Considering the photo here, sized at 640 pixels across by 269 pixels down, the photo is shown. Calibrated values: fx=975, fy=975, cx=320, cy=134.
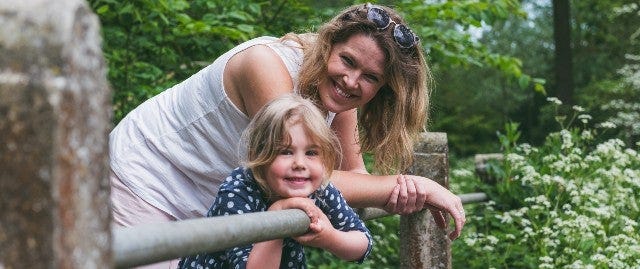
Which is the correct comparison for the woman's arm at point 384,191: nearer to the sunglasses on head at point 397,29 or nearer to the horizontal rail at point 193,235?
the sunglasses on head at point 397,29

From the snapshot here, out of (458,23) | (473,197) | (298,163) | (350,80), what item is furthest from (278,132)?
(458,23)

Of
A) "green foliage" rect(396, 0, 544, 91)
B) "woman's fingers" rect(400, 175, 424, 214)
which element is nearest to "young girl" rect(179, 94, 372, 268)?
"woman's fingers" rect(400, 175, 424, 214)

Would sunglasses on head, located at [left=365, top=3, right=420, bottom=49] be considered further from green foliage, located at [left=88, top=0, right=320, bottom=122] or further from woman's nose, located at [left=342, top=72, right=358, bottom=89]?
green foliage, located at [left=88, top=0, right=320, bottom=122]

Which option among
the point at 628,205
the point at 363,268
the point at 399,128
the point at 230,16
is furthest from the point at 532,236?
the point at 399,128

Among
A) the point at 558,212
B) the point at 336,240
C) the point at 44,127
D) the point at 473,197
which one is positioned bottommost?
the point at 558,212

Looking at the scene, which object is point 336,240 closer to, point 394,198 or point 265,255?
point 265,255

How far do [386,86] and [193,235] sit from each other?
4.42 ft

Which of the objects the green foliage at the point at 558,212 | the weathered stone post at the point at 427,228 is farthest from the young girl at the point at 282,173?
the green foliage at the point at 558,212

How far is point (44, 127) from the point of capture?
2.67ft

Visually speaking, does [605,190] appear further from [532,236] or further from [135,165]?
[135,165]

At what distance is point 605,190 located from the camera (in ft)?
15.2

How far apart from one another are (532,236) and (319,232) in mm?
2747

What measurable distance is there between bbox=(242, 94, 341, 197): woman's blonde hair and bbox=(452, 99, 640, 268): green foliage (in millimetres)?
2044

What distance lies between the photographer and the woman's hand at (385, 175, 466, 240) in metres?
2.47
